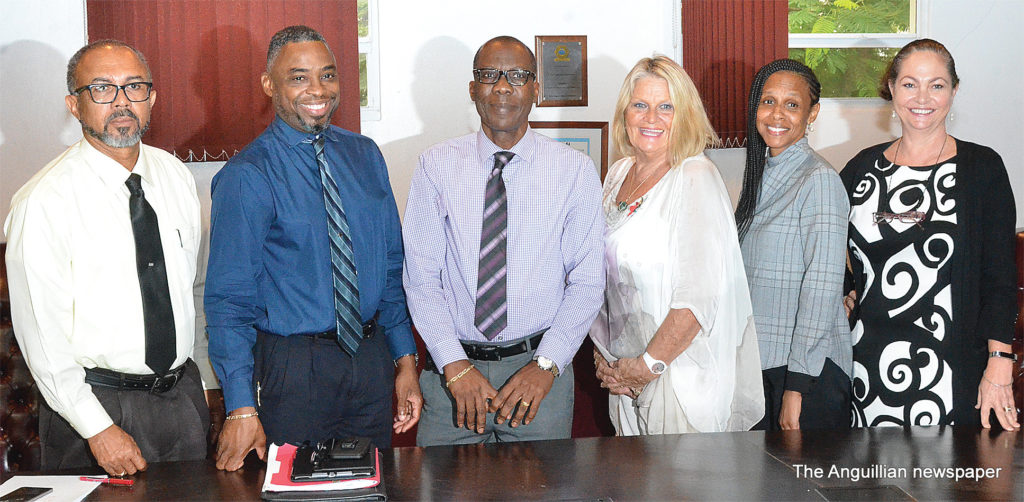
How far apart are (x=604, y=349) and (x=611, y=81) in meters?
2.33

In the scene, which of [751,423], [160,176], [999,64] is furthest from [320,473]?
[999,64]

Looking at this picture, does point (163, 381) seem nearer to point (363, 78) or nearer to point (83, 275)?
point (83, 275)

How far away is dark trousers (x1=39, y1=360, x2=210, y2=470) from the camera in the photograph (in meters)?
2.15

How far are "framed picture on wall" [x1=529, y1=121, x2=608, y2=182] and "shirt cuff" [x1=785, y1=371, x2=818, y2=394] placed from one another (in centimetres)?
231

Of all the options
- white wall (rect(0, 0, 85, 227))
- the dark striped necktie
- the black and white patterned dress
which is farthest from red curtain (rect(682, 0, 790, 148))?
white wall (rect(0, 0, 85, 227))

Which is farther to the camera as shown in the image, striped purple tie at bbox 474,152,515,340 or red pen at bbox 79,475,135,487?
striped purple tie at bbox 474,152,515,340

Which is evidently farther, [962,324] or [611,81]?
[611,81]

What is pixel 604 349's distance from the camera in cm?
261

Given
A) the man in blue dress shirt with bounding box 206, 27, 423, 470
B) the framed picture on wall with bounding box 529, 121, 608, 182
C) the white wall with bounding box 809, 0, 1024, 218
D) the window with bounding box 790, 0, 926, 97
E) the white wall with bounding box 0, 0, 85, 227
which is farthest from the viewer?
the window with bounding box 790, 0, 926, 97

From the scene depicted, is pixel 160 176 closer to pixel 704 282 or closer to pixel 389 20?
pixel 704 282

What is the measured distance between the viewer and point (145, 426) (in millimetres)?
2168

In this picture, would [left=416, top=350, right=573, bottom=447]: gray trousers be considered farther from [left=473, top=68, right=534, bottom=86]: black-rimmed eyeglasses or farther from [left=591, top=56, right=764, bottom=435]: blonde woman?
[left=473, top=68, right=534, bottom=86]: black-rimmed eyeglasses

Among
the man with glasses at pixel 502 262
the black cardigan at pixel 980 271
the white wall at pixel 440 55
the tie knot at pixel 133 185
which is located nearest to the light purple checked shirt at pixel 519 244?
the man with glasses at pixel 502 262

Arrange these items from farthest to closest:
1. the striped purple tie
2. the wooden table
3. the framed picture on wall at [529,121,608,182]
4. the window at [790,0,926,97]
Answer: the window at [790,0,926,97], the framed picture on wall at [529,121,608,182], the striped purple tie, the wooden table
